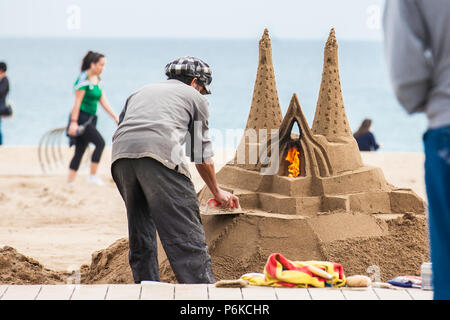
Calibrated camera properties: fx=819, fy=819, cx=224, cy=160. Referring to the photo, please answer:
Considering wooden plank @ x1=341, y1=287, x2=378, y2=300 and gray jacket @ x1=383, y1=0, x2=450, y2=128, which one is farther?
wooden plank @ x1=341, y1=287, x2=378, y2=300

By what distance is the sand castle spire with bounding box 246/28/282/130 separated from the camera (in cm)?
604

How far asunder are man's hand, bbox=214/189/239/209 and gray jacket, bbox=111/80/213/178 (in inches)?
15.1

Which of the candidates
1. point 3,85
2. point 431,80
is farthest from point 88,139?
point 431,80

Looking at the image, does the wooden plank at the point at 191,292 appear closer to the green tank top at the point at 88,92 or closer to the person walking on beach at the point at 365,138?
the green tank top at the point at 88,92

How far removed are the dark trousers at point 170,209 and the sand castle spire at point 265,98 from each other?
1.41 meters

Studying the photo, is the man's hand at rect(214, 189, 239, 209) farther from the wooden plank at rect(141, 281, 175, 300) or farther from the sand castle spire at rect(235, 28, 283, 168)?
the wooden plank at rect(141, 281, 175, 300)

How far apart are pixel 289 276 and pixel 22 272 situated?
2593 mm

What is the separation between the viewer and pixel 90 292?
383 centimetres

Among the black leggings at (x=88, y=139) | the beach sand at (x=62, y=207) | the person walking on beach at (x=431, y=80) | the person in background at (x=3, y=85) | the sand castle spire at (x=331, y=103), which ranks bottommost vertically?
the beach sand at (x=62, y=207)

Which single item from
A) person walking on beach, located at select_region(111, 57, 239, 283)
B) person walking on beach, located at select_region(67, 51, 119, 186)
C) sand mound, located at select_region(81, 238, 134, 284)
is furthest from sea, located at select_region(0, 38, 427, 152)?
person walking on beach, located at select_region(111, 57, 239, 283)

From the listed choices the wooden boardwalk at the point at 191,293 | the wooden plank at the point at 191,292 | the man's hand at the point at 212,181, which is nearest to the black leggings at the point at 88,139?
the man's hand at the point at 212,181

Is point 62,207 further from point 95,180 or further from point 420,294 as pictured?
point 420,294

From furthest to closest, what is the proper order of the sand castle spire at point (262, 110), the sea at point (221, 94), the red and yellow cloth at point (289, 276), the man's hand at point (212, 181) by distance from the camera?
the sea at point (221, 94) < the sand castle spire at point (262, 110) < the man's hand at point (212, 181) < the red and yellow cloth at point (289, 276)

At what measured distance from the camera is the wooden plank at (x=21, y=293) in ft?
12.3
